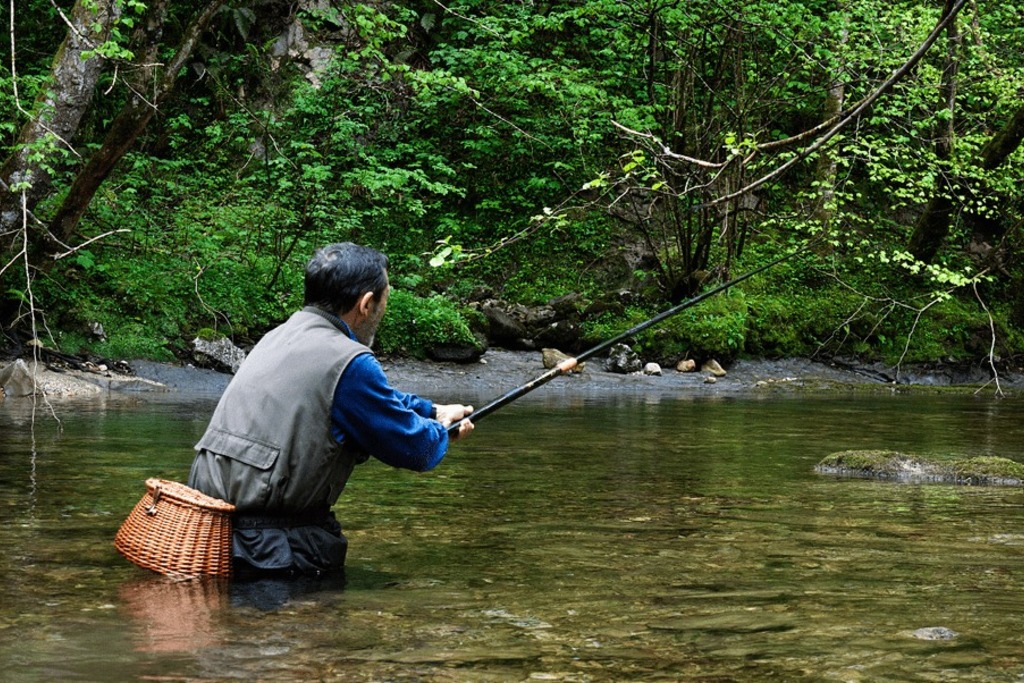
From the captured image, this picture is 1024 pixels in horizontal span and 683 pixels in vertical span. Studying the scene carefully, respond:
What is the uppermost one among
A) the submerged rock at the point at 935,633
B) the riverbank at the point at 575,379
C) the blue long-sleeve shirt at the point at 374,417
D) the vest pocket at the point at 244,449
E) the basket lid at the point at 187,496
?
the blue long-sleeve shirt at the point at 374,417

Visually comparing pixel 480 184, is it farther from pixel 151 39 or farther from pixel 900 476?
pixel 900 476

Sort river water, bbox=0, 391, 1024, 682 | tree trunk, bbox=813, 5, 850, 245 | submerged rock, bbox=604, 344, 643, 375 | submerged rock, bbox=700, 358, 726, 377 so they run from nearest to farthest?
river water, bbox=0, 391, 1024, 682 → submerged rock, bbox=604, 344, 643, 375 → submerged rock, bbox=700, 358, 726, 377 → tree trunk, bbox=813, 5, 850, 245

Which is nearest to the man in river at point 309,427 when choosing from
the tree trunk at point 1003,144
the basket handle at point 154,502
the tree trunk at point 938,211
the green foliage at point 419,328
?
the basket handle at point 154,502

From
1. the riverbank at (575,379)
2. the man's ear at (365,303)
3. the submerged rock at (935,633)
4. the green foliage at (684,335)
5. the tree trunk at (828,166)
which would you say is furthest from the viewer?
the tree trunk at (828,166)

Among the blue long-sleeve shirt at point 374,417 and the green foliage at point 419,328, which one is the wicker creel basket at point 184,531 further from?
the green foliage at point 419,328

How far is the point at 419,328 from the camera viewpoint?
17.0 metres

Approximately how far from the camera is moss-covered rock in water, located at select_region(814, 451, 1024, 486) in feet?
25.2

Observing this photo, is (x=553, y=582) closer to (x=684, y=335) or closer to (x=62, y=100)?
(x=62, y=100)

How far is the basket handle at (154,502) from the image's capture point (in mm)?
4422

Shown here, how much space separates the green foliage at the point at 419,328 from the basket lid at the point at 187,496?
40.3ft

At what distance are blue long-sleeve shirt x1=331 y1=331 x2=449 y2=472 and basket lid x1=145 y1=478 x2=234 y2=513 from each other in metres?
0.50

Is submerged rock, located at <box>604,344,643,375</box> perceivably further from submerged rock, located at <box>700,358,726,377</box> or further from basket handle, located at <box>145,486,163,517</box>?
basket handle, located at <box>145,486,163,517</box>

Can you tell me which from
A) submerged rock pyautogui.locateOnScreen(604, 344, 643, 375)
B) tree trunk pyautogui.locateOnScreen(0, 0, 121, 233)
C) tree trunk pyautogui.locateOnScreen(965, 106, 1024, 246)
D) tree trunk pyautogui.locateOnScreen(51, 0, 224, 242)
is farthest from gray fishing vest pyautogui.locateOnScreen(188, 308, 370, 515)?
tree trunk pyautogui.locateOnScreen(965, 106, 1024, 246)

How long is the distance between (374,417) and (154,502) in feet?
2.98
